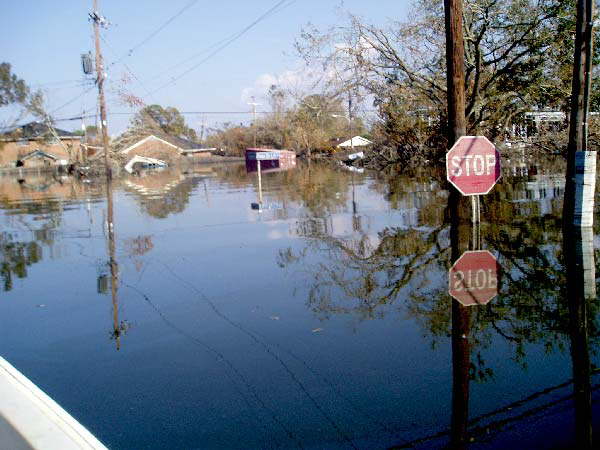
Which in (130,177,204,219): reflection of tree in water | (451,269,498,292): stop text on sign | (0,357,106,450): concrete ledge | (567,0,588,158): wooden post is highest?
(567,0,588,158): wooden post

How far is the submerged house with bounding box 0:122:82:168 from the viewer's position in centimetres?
8875

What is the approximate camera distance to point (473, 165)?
10492mm

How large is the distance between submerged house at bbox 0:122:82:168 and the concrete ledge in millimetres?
88669

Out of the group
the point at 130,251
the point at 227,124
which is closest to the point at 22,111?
the point at 227,124

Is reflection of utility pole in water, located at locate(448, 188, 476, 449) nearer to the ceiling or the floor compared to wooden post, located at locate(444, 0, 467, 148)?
nearer to the floor

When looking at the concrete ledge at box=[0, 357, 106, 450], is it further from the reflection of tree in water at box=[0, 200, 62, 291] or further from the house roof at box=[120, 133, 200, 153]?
the house roof at box=[120, 133, 200, 153]

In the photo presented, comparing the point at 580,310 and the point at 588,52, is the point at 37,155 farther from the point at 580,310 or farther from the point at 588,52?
the point at 580,310

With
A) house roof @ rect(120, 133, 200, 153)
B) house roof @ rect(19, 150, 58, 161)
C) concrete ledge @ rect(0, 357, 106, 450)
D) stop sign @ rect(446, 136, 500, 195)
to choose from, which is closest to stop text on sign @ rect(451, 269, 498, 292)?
stop sign @ rect(446, 136, 500, 195)

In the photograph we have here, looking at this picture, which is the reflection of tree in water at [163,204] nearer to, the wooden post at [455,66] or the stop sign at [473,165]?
the wooden post at [455,66]

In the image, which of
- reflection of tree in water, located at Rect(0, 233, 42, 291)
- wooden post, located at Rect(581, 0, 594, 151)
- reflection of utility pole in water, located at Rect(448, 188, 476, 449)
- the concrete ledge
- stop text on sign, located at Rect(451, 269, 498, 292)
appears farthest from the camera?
reflection of tree in water, located at Rect(0, 233, 42, 291)

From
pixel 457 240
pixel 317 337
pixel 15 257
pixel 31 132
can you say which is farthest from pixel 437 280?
pixel 31 132

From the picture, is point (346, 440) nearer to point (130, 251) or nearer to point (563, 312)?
point (563, 312)

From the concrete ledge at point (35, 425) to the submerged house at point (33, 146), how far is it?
8867 cm

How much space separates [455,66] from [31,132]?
9106 cm
